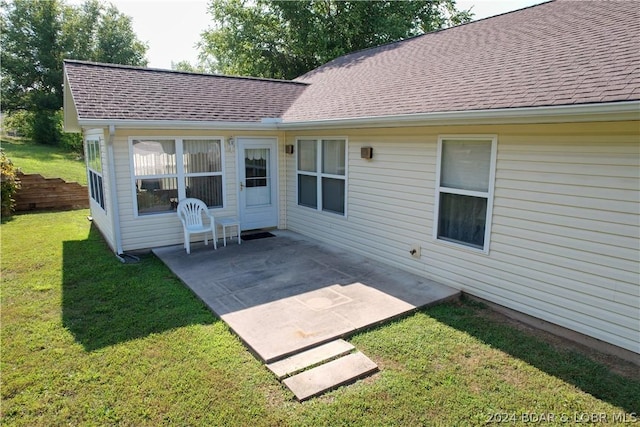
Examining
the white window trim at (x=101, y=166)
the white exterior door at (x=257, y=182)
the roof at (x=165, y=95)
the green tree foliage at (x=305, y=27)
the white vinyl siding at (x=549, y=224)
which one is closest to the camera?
the white vinyl siding at (x=549, y=224)

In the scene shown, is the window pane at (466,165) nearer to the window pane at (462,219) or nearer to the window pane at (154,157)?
the window pane at (462,219)

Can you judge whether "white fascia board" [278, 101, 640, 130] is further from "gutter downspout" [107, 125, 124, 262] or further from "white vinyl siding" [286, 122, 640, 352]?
"gutter downspout" [107, 125, 124, 262]

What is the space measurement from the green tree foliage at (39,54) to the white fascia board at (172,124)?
21559 mm

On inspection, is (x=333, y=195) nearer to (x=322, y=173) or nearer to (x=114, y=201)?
(x=322, y=173)

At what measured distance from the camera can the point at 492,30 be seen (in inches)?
280

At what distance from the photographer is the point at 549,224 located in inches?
167

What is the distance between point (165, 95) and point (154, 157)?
1.43 metres

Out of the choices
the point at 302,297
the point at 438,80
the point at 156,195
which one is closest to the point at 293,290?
the point at 302,297

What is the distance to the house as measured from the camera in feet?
12.7

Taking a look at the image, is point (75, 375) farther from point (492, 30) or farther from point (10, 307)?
point (492, 30)

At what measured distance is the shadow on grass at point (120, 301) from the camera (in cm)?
415

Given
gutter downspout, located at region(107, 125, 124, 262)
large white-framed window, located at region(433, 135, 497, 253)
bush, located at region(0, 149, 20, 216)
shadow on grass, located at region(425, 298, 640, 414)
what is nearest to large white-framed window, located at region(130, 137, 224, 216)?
gutter downspout, located at region(107, 125, 124, 262)

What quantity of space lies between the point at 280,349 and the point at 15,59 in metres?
30.8

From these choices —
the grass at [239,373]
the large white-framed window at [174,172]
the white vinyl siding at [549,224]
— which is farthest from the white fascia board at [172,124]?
the white vinyl siding at [549,224]
